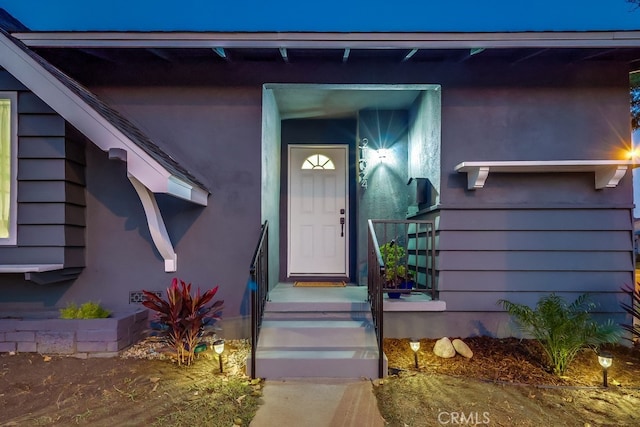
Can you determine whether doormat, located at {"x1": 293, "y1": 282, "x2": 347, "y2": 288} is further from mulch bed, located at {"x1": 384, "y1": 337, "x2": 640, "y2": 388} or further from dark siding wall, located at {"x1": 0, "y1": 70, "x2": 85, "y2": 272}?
dark siding wall, located at {"x1": 0, "y1": 70, "x2": 85, "y2": 272}

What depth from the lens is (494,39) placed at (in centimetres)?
371

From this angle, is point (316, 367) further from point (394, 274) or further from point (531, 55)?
point (531, 55)

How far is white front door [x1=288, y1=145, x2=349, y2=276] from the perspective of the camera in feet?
18.6

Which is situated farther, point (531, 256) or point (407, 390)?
point (531, 256)

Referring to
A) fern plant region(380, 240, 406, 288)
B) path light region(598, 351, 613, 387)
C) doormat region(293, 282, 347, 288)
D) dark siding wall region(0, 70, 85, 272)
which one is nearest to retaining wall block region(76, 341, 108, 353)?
dark siding wall region(0, 70, 85, 272)

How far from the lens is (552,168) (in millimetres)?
3799

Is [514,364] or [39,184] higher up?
[39,184]

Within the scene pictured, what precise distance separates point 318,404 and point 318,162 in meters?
3.72

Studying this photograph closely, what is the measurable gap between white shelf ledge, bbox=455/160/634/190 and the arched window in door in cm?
220

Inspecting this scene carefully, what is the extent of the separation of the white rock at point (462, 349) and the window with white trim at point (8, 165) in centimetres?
430

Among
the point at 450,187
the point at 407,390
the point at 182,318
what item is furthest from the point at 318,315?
the point at 450,187

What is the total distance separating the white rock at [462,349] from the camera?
3545 millimetres

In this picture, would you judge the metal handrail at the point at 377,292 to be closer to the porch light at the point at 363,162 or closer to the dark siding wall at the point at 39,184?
the porch light at the point at 363,162
